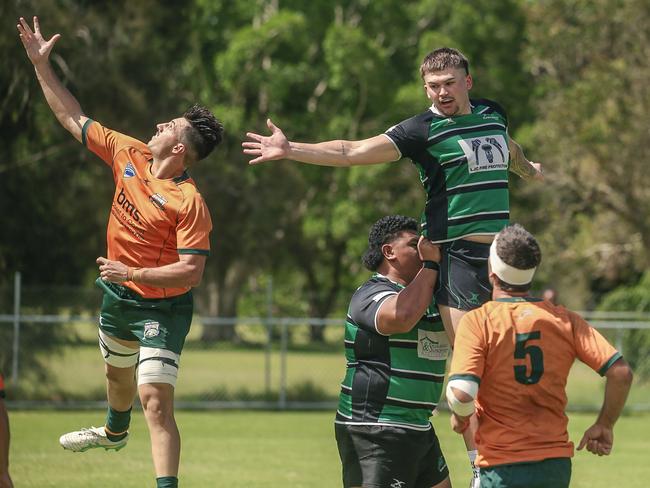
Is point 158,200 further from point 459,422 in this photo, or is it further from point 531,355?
point 531,355

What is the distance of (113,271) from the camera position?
21.9 ft

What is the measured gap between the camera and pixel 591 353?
484 cm

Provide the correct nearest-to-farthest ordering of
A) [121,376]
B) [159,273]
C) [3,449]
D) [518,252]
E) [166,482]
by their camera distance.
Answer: [518,252] < [3,449] < [166,482] < [159,273] < [121,376]

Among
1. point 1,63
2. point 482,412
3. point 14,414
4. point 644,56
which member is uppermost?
point 644,56

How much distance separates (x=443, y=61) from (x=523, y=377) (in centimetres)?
215

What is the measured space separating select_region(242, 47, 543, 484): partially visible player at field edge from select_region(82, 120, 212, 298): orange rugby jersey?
99cm

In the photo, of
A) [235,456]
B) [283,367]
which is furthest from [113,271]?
[283,367]

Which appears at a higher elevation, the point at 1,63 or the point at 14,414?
the point at 1,63

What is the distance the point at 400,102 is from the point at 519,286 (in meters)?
31.0

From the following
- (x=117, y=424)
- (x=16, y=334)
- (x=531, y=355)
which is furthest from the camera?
(x=16, y=334)

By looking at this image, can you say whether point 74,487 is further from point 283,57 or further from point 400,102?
point 283,57

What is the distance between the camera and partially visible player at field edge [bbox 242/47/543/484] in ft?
20.2

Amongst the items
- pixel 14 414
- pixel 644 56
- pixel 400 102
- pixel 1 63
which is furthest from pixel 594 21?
pixel 14 414

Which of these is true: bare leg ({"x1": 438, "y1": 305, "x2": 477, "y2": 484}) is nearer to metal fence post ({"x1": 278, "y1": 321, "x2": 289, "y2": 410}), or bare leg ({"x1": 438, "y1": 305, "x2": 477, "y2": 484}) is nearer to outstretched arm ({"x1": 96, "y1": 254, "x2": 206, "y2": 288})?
outstretched arm ({"x1": 96, "y1": 254, "x2": 206, "y2": 288})
